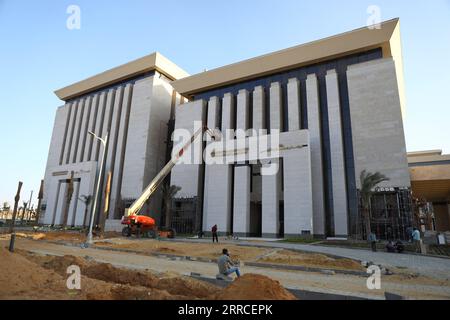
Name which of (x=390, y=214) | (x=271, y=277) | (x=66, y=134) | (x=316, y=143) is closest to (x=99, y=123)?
(x=66, y=134)

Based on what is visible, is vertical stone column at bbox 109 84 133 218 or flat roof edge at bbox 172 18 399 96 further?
vertical stone column at bbox 109 84 133 218

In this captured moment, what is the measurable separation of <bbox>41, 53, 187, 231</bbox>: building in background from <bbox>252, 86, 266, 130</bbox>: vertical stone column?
1975 cm

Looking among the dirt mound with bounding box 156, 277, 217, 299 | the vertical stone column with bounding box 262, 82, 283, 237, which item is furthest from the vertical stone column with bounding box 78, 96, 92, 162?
the dirt mound with bounding box 156, 277, 217, 299

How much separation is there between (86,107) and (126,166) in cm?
2095

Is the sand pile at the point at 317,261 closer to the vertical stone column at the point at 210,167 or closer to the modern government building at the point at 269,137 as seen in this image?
the modern government building at the point at 269,137

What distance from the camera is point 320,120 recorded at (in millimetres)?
38938

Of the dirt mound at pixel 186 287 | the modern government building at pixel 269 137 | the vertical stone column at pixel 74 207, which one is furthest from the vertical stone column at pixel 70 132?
the dirt mound at pixel 186 287

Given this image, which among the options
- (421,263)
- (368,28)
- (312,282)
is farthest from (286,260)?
(368,28)

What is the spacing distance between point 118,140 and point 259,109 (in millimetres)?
28233

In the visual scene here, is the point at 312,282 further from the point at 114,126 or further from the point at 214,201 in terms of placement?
the point at 114,126

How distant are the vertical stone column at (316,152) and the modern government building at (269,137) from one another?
13 centimetres

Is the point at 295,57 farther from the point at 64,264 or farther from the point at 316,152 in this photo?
the point at 64,264

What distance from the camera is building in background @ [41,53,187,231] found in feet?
167

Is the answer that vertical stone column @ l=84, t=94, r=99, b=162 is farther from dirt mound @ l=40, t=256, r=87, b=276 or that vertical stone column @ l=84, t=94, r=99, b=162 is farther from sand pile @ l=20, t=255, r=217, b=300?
sand pile @ l=20, t=255, r=217, b=300
